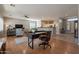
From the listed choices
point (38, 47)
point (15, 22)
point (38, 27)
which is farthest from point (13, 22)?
point (38, 47)

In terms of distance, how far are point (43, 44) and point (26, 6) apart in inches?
35.7

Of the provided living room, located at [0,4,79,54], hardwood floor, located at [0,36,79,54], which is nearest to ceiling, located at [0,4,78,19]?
living room, located at [0,4,79,54]

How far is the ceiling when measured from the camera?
6.98 feet

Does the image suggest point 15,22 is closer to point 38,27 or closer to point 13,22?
point 13,22

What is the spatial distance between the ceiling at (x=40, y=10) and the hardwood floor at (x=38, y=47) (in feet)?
1.68

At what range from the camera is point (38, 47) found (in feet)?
7.33

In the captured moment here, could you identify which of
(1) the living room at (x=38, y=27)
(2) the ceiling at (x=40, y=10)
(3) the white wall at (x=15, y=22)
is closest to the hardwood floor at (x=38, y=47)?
(1) the living room at (x=38, y=27)

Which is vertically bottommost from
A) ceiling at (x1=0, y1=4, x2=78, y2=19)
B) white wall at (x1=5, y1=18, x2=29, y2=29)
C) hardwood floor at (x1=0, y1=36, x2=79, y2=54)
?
hardwood floor at (x1=0, y1=36, x2=79, y2=54)

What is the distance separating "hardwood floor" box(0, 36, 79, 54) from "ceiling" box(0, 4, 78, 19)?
1.68ft

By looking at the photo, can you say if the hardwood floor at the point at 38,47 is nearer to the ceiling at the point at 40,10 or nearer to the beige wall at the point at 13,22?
the beige wall at the point at 13,22

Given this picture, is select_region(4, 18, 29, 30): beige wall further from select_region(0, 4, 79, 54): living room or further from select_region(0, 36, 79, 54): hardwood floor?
select_region(0, 36, 79, 54): hardwood floor

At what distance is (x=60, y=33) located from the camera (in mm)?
2299

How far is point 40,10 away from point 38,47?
2.66ft
